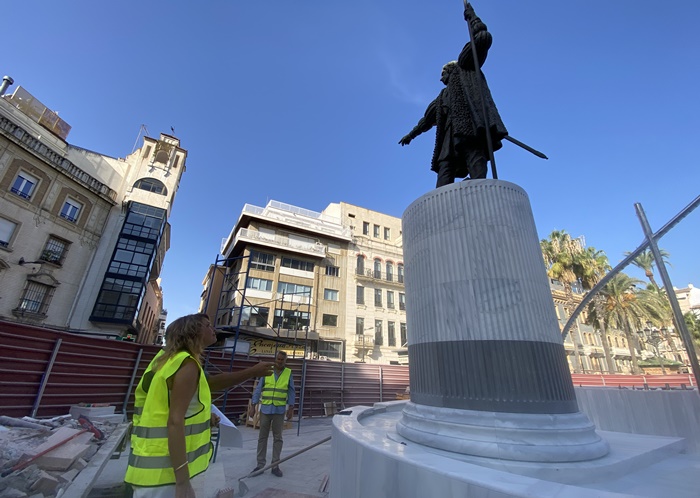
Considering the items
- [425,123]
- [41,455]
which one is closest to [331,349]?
[41,455]

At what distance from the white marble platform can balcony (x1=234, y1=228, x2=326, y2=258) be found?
25949mm

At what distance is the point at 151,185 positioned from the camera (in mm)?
25281

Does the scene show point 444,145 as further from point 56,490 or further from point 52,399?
point 52,399

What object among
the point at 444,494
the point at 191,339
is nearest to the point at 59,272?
the point at 191,339

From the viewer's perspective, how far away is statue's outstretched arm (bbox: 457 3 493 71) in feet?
13.6

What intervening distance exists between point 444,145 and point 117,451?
296 inches

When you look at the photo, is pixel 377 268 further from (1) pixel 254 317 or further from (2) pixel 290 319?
(1) pixel 254 317

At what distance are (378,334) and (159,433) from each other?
28674mm

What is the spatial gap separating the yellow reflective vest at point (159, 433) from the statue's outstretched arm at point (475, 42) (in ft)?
16.5

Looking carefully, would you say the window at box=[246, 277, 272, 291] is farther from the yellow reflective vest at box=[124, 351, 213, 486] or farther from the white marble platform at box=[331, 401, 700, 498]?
the yellow reflective vest at box=[124, 351, 213, 486]

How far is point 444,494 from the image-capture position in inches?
55.4

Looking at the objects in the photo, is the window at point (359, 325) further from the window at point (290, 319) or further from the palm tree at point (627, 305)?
the palm tree at point (627, 305)

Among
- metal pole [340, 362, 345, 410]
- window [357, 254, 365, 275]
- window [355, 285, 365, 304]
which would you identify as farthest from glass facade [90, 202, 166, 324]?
window [357, 254, 365, 275]

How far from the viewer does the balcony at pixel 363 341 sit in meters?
27.7
